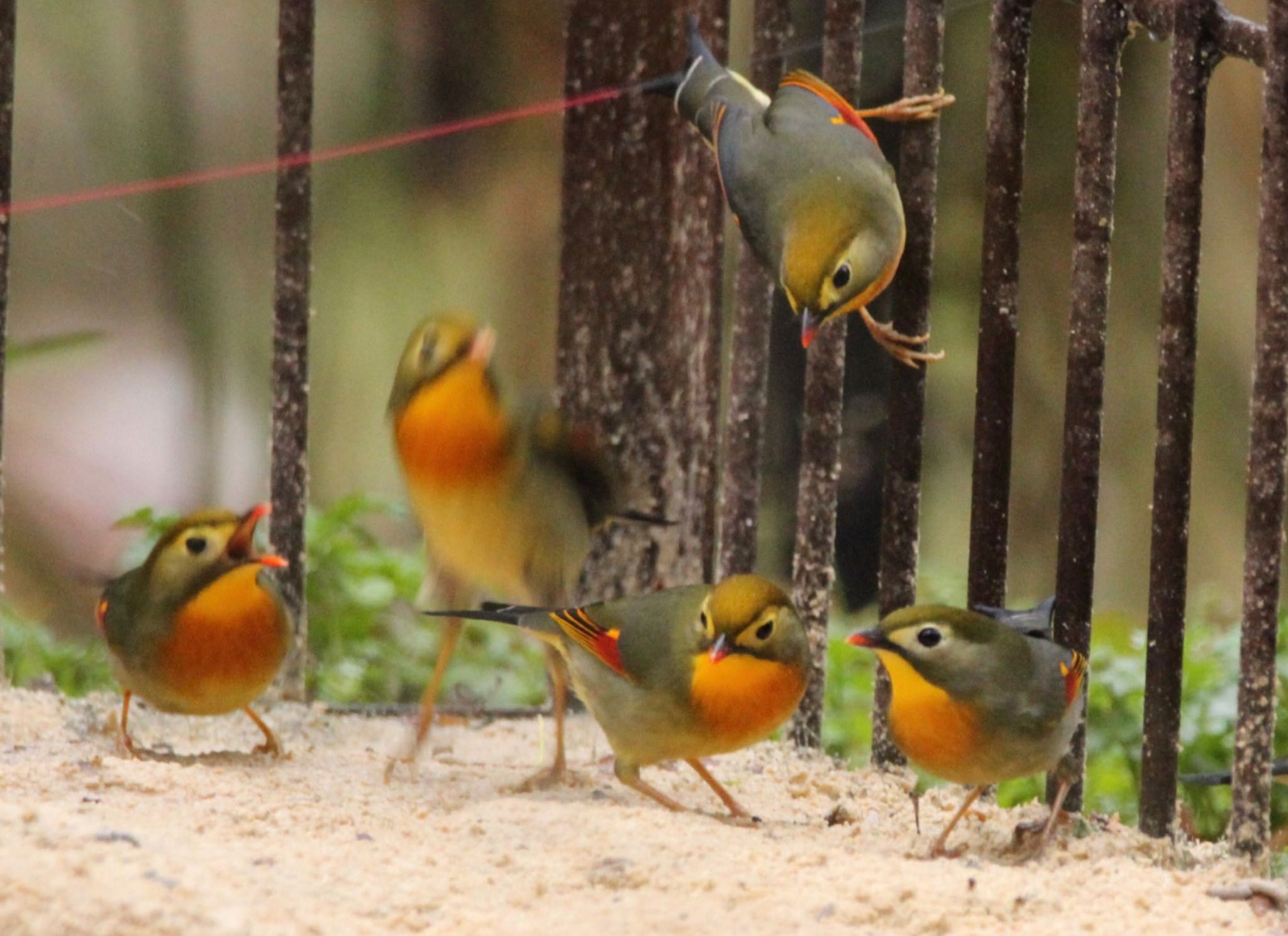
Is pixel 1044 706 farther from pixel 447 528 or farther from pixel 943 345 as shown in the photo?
pixel 943 345

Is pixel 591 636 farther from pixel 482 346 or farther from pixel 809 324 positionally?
pixel 809 324

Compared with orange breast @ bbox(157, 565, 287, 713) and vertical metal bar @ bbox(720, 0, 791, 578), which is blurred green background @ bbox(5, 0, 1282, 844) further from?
orange breast @ bbox(157, 565, 287, 713)

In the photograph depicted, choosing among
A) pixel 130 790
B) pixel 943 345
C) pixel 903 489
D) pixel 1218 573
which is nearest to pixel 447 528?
pixel 130 790

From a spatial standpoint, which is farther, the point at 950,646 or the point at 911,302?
the point at 911,302

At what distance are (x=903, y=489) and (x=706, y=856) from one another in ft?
3.51

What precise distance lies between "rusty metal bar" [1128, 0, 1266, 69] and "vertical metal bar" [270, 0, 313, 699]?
189 centimetres

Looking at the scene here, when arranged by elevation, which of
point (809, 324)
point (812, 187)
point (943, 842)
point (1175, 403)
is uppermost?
point (812, 187)

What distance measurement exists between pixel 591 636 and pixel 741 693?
1.20 ft

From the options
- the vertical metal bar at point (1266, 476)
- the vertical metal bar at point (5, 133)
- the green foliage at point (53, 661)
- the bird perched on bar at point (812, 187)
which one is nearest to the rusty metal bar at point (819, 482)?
the bird perched on bar at point (812, 187)

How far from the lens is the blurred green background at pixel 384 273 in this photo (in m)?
6.48

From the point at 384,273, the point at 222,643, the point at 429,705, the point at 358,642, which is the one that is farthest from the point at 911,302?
the point at 384,273

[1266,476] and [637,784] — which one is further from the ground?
[1266,476]

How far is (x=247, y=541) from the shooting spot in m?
3.24

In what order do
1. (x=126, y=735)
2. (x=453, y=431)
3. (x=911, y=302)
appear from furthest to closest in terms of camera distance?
(x=126, y=735)
(x=911, y=302)
(x=453, y=431)
